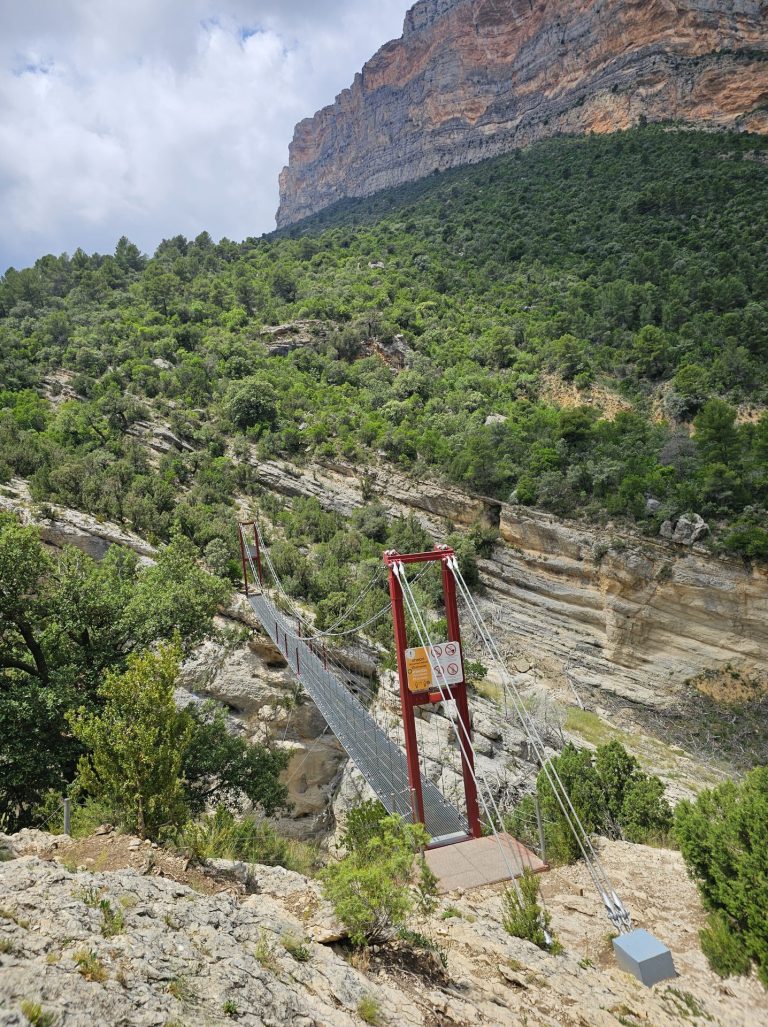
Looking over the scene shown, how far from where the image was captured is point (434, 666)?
8234 millimetres

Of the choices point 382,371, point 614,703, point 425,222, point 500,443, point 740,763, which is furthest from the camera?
point 425,222

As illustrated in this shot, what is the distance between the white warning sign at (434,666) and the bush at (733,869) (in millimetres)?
3263

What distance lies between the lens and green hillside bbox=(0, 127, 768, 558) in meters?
20.2

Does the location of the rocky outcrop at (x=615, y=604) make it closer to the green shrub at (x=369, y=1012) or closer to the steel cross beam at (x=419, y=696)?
the steel cross beam at (x=419, y=696)

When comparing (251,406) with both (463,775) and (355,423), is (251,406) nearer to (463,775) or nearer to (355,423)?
(355,423)

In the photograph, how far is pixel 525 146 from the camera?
56.8 m

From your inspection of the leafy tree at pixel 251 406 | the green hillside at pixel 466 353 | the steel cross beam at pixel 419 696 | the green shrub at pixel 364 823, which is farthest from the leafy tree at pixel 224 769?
the leafy tree at pixel 251 406

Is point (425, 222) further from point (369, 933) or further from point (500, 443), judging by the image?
point (369, 933)

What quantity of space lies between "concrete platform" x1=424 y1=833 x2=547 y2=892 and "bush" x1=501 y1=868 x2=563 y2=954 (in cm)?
92

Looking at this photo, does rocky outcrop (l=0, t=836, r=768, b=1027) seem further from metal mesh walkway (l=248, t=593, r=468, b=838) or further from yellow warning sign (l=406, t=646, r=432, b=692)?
yellow warning sign (l=406, t=646, r=432, b=692)

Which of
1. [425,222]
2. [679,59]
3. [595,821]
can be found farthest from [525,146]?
[595,821]

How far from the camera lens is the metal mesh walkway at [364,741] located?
343 inches

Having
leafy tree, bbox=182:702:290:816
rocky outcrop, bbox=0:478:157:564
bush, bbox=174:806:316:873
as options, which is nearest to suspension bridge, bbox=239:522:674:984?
leafy tree, bbox=182:702:290:816

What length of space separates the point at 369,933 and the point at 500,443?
1971 centimetres
